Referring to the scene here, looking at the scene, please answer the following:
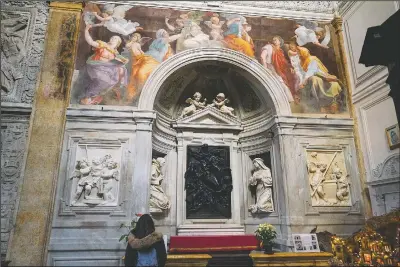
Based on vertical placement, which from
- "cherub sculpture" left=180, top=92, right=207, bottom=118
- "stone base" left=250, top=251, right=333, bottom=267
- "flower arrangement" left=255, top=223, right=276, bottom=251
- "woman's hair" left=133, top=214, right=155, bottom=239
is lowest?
"stone base" left=250, top=251, right=333, bottom=267

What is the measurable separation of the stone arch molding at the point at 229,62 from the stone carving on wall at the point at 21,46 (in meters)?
2.71

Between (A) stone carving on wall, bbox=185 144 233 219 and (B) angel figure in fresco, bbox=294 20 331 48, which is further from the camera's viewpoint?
(B) angel figure in fresco, bbox=294 20 331 48

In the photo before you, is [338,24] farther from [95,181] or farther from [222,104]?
[95,181]

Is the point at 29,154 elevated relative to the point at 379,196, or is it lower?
elevated

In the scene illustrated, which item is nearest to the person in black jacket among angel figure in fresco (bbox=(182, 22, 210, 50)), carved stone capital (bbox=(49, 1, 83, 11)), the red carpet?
the red carpet

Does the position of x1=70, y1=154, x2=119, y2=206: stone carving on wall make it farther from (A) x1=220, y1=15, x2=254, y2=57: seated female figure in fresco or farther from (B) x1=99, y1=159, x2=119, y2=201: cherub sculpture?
(A) x1=220, y1=15, x2=254, y2=57: seated female figure in fresco

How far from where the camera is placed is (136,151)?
22.1 ft

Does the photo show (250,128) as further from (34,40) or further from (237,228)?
(34,40)

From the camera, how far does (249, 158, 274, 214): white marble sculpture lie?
754cm

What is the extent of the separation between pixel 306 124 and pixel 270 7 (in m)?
3.69

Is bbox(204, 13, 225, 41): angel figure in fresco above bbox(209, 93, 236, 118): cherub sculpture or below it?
above

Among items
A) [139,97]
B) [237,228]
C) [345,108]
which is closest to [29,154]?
[139,97]

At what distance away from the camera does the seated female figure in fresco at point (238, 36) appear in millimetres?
8133

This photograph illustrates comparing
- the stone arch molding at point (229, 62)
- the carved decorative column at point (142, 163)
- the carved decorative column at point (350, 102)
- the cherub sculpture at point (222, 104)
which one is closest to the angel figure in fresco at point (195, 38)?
the stone arch molding at point (229, 62)
